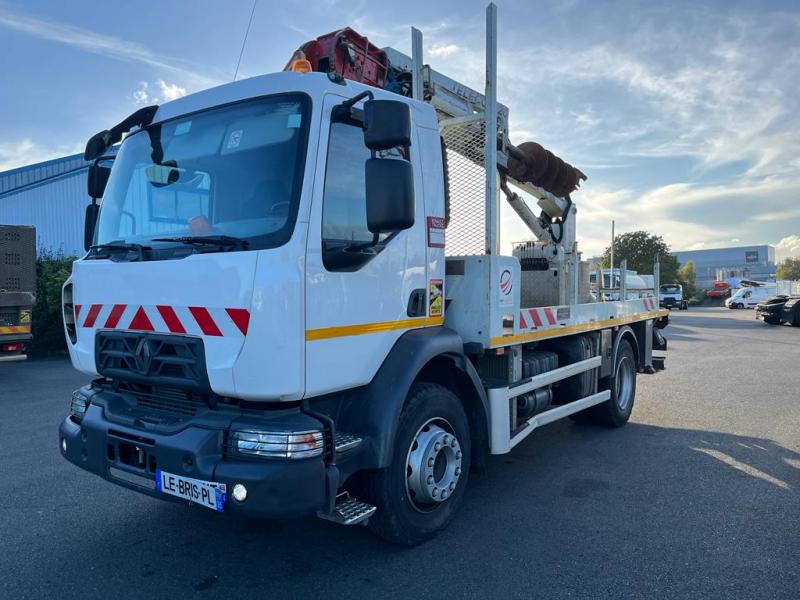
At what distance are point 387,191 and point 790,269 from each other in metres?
76.4

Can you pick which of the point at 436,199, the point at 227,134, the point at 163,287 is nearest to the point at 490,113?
the point at 436,199

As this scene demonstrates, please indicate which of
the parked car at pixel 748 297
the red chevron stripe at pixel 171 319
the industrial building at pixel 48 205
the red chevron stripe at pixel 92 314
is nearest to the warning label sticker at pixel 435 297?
the red chevron stripe at pixel 171 319

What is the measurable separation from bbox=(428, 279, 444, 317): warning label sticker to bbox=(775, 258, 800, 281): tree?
240 ft

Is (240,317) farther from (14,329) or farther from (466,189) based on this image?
(14,329)

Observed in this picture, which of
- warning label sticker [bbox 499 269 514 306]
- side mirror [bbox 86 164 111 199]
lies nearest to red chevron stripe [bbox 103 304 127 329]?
side mirror [bbox 86 164 111 199]

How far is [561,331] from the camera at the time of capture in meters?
5.09

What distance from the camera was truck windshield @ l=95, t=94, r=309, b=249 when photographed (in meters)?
2.89

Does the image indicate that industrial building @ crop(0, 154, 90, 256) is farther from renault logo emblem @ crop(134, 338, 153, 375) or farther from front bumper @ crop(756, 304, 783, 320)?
front bumper @ crop(756, 304, 783, 320)

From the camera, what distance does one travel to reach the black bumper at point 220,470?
2.62 metres

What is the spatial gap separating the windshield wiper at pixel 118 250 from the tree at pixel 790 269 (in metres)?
74.7

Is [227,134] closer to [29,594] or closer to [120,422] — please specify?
[120,422]

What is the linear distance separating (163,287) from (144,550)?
165 cm

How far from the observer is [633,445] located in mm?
5793

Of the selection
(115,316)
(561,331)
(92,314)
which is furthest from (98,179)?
(561,331)
